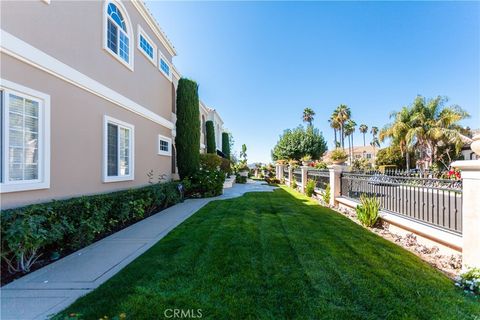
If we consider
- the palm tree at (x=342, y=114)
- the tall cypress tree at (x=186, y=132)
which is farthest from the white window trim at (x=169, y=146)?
the palm tree at (x=342, y=114)

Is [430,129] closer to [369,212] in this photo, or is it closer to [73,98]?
[369,212]

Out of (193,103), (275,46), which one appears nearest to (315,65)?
(275,46)

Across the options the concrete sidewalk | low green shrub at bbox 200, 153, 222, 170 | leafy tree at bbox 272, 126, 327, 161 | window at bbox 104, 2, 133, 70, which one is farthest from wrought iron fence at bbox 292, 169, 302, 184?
window at bbox 104, 2, 133, 70

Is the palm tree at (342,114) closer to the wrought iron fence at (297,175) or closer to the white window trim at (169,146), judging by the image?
the wrought iron fence at (297,175)

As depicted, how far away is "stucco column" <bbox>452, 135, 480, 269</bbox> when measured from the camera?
3314 mm

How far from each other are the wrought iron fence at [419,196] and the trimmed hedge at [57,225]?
7.47 metres

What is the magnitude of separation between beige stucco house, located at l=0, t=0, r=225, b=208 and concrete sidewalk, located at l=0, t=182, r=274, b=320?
4.62 feet

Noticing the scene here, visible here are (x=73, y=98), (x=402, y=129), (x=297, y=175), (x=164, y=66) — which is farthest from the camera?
(x=402, y=129)

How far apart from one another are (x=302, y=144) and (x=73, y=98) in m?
26.0

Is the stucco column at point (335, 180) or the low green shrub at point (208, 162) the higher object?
the low green shrub at point (208, 162)

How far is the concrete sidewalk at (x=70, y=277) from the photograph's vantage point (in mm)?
2704

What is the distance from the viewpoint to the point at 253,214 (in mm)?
7691

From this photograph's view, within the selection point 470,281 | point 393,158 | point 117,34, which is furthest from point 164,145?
point 393,158

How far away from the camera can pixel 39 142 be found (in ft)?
14.2
